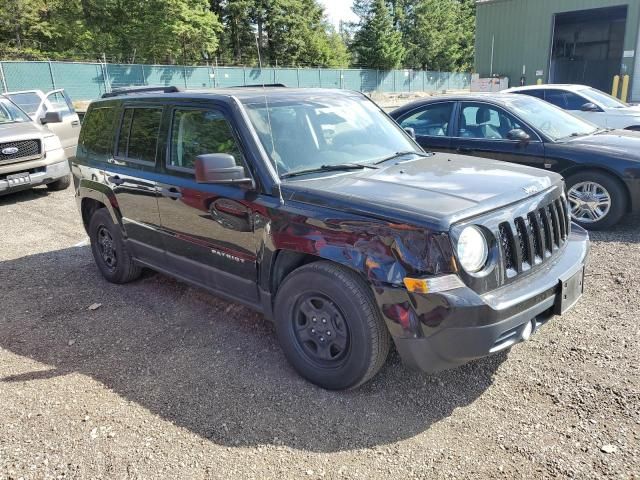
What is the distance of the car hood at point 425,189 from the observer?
2822 mm

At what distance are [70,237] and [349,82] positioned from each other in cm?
3753

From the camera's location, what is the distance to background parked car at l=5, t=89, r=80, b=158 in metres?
11.5

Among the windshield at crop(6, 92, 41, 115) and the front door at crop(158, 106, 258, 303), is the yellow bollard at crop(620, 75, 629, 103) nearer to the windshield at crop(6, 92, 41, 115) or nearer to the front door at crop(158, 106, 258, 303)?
the windshield at crop(6, 92, 41, 115)

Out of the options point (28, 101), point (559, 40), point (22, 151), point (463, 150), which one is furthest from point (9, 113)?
point (559, 40)

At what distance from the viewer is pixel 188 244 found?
4.13 meters

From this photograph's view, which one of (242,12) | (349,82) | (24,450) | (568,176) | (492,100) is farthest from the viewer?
(242,12)

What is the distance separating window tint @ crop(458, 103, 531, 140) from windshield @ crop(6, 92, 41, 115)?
982 cm

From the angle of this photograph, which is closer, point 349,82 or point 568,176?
point 568,176

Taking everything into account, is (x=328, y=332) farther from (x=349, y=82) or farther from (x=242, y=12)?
(x=242, y=12)

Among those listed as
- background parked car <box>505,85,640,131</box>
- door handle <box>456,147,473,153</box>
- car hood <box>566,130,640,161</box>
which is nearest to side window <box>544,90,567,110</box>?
background parked car <box>505,85,640,131</box>

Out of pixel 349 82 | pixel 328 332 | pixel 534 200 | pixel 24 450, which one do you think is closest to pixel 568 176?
pixel 534 200

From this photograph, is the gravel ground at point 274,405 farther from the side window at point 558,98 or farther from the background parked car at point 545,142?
the side window at point 558,98

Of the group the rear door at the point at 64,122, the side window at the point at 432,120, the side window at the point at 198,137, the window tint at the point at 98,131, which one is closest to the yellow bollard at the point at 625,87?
the side window at the point at 432,120

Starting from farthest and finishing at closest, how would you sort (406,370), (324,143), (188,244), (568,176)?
(568,176) → (188,244) → (324,143) → (406,370)
